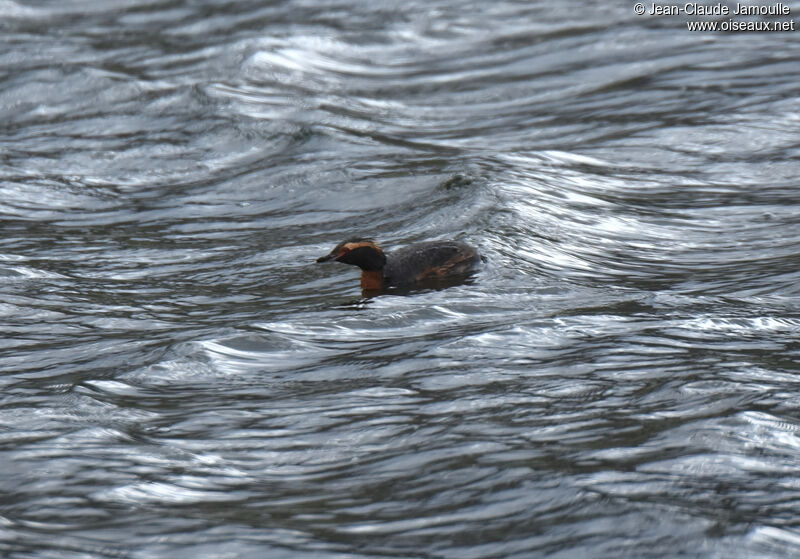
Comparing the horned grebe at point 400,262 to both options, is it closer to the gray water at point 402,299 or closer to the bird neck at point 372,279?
the bird neck at point 372,279

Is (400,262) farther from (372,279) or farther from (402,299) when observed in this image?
(402,299)

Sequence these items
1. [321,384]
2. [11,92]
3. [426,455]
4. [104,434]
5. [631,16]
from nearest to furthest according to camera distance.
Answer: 1. [426,455]
2. [104,434]
3. [321,384]
4. [11,92]
5. [631,16]

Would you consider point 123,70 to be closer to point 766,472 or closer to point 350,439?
point 350,439

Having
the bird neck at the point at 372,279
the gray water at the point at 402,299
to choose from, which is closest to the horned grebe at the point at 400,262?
the bird neck at the point at 372,279

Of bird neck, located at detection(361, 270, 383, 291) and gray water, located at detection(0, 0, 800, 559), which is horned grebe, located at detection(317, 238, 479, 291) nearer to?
bird neck, located at detection(361, 270, 383, 291)

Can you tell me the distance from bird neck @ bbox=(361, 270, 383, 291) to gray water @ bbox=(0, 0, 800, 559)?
0.74ft

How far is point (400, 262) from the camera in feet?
30.2

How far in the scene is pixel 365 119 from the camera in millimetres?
14898

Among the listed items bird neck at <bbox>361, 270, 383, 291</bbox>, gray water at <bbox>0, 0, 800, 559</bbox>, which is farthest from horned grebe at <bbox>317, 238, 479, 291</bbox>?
gray water at <bbox>0, 0, 800, 559</bbox>

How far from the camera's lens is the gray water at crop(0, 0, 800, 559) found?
552 centimetres

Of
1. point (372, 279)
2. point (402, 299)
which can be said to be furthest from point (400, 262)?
point (402, 299)

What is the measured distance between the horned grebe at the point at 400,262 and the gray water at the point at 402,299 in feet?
0.61

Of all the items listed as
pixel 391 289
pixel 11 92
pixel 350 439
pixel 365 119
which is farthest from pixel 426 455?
pixel 11 92

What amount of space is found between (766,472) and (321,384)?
2.51 m
